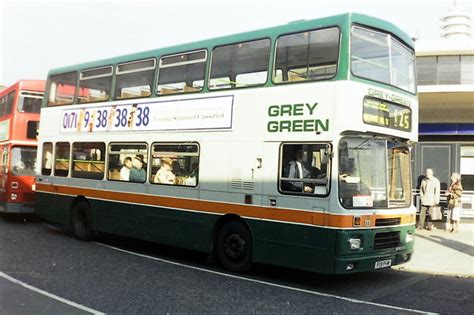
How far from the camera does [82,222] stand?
12.4 m

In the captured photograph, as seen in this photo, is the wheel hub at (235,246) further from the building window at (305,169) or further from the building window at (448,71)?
the building window at (448,71)

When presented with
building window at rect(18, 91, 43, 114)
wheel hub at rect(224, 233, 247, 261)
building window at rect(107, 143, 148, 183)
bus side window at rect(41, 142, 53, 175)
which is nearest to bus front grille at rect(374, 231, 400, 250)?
wheel hub at rect(224, 233, 247, 261)

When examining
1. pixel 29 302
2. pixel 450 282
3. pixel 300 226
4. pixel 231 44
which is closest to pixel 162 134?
pixel 231 44

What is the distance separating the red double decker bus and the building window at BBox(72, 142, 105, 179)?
3.84 metres

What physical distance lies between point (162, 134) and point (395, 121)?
4493 mm

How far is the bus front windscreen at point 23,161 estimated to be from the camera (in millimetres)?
15539

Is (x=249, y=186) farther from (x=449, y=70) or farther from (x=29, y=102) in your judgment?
(x=449, y=70)

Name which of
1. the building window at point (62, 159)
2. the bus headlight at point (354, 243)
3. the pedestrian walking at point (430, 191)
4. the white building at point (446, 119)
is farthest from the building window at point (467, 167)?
the building window at point (62, 159)

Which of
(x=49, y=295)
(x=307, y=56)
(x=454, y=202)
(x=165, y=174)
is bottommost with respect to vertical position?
(x=49, y=295)

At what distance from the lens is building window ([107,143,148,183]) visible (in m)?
10.7

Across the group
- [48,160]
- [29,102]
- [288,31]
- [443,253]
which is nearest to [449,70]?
[443,253]

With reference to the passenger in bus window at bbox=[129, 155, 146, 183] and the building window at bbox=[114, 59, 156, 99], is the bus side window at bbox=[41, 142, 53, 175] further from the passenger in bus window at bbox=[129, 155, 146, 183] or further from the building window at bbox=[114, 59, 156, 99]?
the passenger in bus window at bbox=[129, 155, 146, 183]

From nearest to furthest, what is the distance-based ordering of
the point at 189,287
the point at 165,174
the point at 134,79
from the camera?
1. the point at 189,287
2. the point at 165,174
3. the point at 134,79

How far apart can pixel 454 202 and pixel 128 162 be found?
8756 millimetres
